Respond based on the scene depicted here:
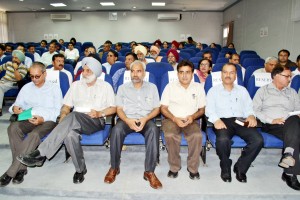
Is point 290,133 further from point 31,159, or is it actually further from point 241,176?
point 31,159

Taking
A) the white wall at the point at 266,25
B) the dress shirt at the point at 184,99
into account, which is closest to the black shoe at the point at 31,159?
the dress shirt at the point at 184,99

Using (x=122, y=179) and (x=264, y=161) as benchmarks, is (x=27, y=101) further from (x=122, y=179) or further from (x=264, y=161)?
(x=264, y=161)

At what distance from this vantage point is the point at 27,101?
9.38 ft

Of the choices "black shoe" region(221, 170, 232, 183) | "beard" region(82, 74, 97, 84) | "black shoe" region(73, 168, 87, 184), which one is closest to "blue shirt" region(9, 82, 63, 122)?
"beard" region(82, 74, 97, 84)

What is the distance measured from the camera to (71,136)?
7.94 feet

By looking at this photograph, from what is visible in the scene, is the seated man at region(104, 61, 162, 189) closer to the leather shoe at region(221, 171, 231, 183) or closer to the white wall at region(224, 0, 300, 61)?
the leather shoe at region(221, 171, 231, 183)

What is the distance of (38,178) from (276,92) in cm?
263

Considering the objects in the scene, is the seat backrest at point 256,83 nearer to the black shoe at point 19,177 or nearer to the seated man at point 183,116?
the seated man at point 183,116

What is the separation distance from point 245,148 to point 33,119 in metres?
2.12

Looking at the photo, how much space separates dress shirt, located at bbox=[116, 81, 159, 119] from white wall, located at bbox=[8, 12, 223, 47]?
1206 centimetres

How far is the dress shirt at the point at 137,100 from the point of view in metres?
2.78

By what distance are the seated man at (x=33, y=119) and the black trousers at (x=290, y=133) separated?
88.4 inches

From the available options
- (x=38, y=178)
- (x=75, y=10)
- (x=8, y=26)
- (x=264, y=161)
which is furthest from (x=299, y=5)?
(x=8, y=26)

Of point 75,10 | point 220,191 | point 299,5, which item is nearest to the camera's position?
point 220,191
